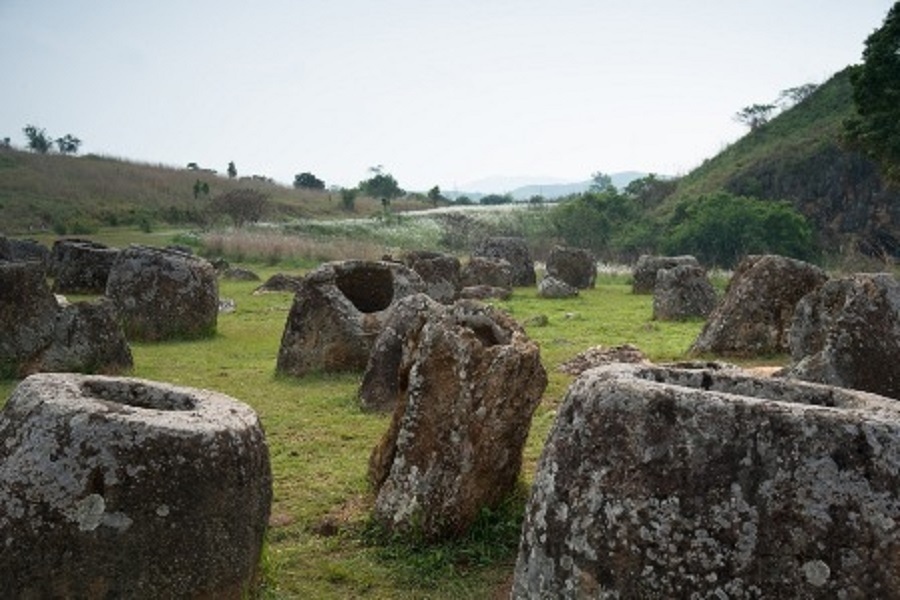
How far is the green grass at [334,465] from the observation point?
6203 mm

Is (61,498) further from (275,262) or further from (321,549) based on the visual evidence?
(275,262)

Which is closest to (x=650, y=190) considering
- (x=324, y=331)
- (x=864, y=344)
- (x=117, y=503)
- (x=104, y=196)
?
(x=104, y=196)

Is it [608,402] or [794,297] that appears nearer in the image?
[608,402]

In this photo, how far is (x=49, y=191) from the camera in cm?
5703

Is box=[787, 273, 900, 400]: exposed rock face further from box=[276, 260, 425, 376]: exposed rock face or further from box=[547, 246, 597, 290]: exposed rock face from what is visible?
box=[547, 246, 597, 290]: exposed rock face

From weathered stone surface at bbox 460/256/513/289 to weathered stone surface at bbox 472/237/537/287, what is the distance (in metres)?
3.45

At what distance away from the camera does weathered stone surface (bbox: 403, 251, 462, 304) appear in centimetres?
2427

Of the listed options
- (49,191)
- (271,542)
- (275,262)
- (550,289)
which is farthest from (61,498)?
(49,191)

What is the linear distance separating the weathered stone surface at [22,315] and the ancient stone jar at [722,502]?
10478mm

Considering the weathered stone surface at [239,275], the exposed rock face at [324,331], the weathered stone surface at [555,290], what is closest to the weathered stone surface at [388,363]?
the exposed rock face at [324,331]

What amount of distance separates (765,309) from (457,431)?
960 cm

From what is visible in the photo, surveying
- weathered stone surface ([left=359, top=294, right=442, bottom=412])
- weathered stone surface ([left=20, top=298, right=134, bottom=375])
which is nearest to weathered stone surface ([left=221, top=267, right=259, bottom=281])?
weathered stone surface ([left=20, top=298, right=134, bottom=375])

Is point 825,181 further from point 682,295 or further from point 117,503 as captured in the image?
point 117,503

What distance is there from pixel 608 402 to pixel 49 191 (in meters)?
59.2
